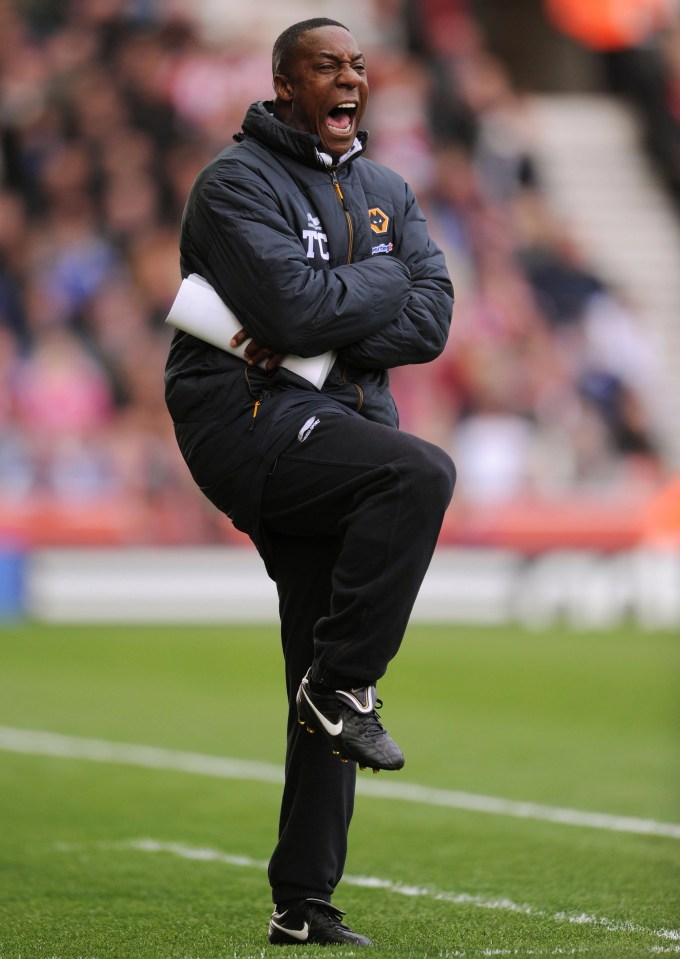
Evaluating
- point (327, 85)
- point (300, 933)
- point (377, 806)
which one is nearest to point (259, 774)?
point (377, 806)

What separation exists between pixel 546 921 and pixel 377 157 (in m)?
15.1

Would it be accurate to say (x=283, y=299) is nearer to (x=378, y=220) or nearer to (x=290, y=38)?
(x=378, y=220)

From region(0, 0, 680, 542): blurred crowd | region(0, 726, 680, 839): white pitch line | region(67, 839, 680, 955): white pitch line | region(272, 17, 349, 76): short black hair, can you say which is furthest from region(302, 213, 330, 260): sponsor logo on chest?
region(0, 0, 680, 542): blurred crowd

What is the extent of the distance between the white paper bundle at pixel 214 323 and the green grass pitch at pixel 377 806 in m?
1.46

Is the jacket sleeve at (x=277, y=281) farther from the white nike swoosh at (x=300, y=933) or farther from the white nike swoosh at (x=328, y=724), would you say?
the white nike swoosh at (x=300, y=933)

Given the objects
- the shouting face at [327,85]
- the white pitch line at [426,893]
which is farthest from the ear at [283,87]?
the white pitch line at [426,893]

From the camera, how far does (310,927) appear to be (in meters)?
4.66

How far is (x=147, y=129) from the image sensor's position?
18297 millimetres

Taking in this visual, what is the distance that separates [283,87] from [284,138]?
145mm

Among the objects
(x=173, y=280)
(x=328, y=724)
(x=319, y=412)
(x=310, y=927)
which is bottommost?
(x=310, y=927)

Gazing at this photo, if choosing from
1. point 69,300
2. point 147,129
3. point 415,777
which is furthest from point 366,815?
point 147,129

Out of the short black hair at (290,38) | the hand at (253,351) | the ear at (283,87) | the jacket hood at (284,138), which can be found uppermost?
the short black hair at (290,38)

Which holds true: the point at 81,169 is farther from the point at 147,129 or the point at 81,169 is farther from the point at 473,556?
the point at 473,556

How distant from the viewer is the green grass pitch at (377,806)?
4.87 meters
